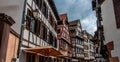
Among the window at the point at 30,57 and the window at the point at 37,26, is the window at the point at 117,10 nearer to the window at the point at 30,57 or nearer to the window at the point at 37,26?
the window at the point at 30,57

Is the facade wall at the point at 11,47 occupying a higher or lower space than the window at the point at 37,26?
lower

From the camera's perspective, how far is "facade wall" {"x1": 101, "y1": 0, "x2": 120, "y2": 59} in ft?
29.2

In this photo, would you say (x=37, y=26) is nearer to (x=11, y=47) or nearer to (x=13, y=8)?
(x=13, y=8)

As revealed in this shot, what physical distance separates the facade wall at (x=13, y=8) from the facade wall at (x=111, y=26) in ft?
19.2

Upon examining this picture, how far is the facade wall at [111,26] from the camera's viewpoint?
350 inches

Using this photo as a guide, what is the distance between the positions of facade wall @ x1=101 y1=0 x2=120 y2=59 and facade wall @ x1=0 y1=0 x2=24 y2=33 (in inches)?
231

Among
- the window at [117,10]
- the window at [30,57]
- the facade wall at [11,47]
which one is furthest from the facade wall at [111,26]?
the window at [30,57]

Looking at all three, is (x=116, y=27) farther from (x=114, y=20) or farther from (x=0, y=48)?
(x=0, y=48)

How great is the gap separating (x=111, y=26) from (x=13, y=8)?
6978 mm

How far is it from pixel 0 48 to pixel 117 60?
234 inches

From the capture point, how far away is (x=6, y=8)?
485 inches

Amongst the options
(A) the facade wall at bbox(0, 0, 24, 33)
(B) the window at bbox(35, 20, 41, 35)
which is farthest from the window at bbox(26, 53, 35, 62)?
(A) the facade wall at bbox(0, 0, 24, 33)

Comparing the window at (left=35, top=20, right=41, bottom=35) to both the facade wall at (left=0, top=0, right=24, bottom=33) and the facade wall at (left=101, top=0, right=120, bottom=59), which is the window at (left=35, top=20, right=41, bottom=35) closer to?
the facade wall at (left=0, top=0, right=24, bottom=33)

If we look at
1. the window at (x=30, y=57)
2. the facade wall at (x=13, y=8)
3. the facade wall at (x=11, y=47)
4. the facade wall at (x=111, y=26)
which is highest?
the facade wall at (x=13, y=8)
